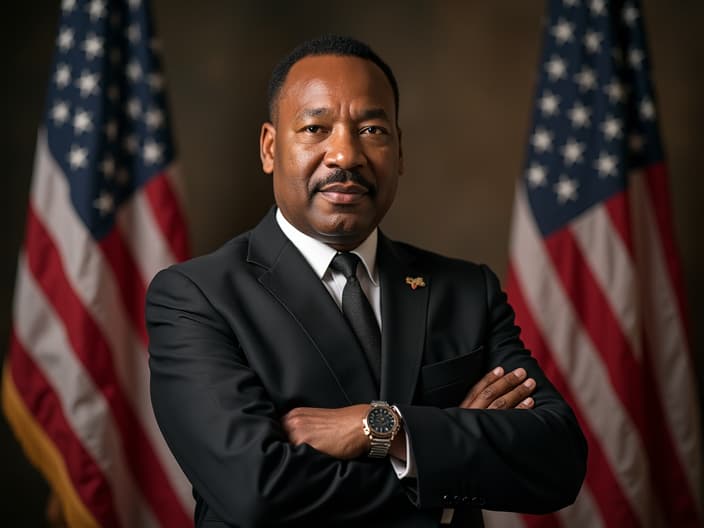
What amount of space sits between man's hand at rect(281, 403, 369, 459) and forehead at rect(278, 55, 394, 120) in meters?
0.68

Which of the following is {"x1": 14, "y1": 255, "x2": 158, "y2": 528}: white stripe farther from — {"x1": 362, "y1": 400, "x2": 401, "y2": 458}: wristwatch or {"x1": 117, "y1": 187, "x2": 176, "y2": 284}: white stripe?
{"x1": 362, "y1": 400, "x2": 401, "y2": 458}: wristwatch

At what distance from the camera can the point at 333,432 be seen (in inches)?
64.2

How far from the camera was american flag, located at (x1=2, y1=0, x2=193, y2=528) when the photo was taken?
3.13 m

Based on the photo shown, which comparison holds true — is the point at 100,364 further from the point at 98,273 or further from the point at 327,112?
the point at 327,112

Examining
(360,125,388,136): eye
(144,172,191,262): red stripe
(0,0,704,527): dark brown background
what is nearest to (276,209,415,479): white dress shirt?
(360,125,388,136): eye

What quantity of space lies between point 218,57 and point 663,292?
7.65 ft

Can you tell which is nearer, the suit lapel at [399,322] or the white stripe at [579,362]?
the suit lapel at [399,322]

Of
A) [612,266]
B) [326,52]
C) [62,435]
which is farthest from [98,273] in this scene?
[612,266]

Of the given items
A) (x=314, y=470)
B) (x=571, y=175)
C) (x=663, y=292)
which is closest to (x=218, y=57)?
(x=571, y=175)

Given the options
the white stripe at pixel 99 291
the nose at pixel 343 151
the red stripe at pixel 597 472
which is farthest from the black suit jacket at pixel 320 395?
the white stripe at pixel 99 291

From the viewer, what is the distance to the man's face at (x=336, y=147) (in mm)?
1801

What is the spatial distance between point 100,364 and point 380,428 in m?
1.85

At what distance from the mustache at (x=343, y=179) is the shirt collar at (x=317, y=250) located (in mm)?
143

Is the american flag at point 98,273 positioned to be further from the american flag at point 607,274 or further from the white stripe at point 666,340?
the white stripe at point 666,340
